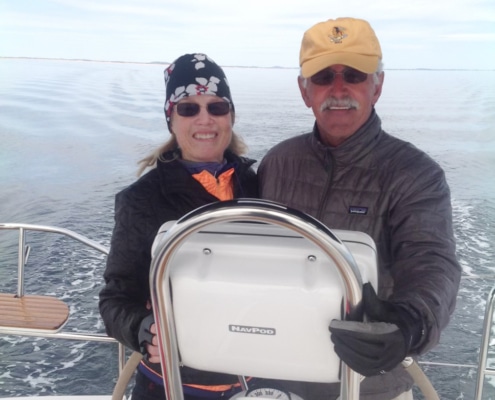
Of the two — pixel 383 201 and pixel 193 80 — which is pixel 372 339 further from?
pixel 193 80

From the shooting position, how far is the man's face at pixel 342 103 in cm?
112

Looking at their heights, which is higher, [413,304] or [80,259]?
[413,304]

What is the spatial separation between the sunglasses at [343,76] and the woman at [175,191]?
23 centimetres

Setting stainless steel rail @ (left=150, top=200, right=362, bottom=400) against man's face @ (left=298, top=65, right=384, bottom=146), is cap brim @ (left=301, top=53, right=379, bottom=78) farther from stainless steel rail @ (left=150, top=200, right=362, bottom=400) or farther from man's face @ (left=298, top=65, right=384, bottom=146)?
stainless steel rail @ (left=150, top=200, right=362, bottom=400)

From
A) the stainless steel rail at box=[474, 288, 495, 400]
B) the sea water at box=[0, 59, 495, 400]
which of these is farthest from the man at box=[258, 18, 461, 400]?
the sea water at box=[0, 59, 495, 400]

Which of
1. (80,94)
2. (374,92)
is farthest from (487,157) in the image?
(374,92)

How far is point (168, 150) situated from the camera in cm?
124

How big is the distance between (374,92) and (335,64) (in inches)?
4.6

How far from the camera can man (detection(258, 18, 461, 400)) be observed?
2.82 feet

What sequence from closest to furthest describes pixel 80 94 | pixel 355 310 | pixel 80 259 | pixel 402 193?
pixel 355 310 → pixel 402 193 → pixel 80 259 → pixel 80 94

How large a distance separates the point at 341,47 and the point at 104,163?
1072 cm

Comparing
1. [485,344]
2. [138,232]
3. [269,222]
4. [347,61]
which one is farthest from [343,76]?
[485,344]

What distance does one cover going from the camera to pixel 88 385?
7.39 meters

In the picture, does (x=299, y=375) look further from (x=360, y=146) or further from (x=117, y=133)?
(x=117, y=133)
